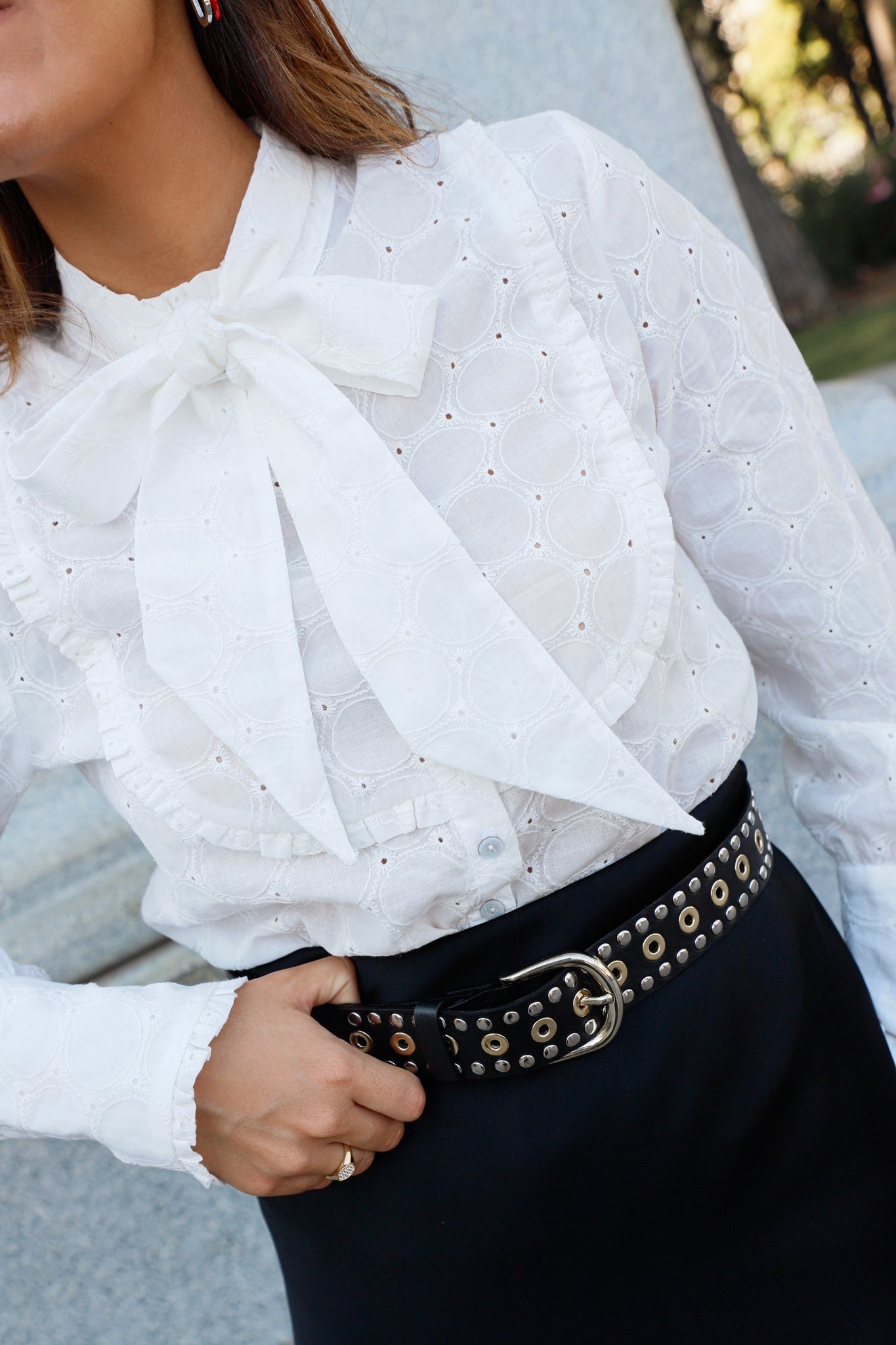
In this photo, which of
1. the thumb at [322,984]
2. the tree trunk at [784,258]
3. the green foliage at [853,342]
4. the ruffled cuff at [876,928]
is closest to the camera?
the thumb at [322,984]

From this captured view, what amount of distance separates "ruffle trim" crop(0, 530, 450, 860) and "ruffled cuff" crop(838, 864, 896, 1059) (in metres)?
0.49

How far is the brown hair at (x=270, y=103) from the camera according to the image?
1.02 m

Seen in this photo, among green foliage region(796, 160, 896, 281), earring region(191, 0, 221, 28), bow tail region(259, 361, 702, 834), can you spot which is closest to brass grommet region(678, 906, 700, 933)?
bow tail region(259, 361, 702, 834)

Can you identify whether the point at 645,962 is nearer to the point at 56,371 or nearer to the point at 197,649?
the point at 197,649

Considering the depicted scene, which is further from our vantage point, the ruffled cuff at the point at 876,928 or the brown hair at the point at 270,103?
the ruffled cuff at the point at 876,928

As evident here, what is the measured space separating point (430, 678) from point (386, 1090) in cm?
36

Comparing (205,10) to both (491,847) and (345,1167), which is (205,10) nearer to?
(491,847)

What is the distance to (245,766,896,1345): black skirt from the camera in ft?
3.23

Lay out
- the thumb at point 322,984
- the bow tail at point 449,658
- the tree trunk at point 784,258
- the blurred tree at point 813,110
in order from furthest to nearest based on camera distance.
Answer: the blurred tree at point 813,110 < the tree trunk at point 784,258 < the thumb at point 322,984 < the bow tail at point 449,658

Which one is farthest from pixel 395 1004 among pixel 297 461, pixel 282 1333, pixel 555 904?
pixel 282 1333

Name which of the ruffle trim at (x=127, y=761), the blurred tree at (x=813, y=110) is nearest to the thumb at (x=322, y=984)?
the ruffle trim at (x=127, y=761)

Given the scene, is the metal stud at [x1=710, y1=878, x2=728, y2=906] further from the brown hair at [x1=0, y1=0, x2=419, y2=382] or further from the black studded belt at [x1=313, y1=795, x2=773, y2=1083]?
the brown hair at [x1=0, y1=0, x2=419, y2=382]

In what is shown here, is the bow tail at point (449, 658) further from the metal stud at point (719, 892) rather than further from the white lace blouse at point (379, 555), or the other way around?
the metal stud at point (719, 892)

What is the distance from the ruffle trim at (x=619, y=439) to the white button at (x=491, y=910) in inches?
7.1
